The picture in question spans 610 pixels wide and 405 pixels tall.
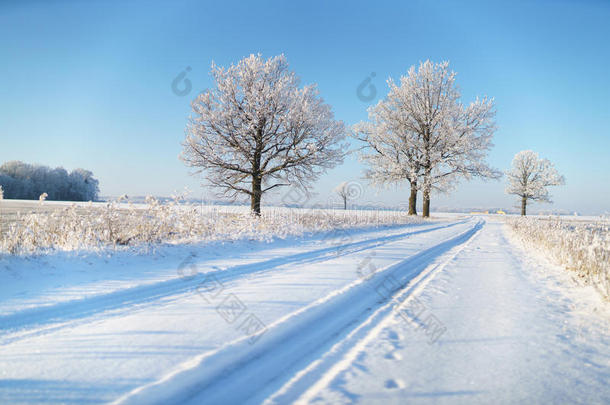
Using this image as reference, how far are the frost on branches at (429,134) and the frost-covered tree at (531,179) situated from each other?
2201 centimetres

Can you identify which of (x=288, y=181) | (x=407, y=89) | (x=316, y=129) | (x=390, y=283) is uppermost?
(x=407, y=89)

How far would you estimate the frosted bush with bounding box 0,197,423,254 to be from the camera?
5.55m

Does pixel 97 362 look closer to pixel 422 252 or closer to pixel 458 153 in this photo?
pixel 422 252

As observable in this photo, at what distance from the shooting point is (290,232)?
988cm

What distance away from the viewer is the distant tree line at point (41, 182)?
4353 centimetres

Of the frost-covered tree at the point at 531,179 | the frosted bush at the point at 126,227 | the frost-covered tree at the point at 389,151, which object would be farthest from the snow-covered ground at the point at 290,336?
the frost-covered tree at the point at 531,179

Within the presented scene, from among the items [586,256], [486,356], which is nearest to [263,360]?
[486,356]

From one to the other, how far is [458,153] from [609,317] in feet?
67.1

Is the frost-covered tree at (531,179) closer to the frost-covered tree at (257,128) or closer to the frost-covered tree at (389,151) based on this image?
the frost-covered tree at (389,151)

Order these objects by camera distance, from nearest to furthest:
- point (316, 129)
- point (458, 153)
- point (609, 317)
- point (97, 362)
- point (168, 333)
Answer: point (97, 362), point (168, 333), point (609, 317), point (316, 129), point (458, 153)

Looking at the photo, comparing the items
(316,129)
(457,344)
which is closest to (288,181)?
(316,129)

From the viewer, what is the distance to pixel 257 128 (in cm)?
1387

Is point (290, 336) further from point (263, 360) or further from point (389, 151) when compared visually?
point (389, 151)

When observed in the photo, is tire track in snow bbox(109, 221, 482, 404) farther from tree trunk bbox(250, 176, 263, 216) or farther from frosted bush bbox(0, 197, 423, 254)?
tree trunk bbox(250, 176, 263, 216)
